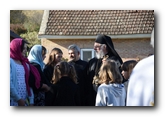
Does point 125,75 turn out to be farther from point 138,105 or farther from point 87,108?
point 138,105

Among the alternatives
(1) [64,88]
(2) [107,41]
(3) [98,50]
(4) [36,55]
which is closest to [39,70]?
(4) [36,55]

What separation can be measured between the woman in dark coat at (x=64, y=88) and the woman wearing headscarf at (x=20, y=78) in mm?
176

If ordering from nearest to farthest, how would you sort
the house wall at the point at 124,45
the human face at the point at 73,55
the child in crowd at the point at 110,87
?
→ the child in crowd at the point at 110,87
the house wall at the point at 124,45
the human face at the point at 73,55

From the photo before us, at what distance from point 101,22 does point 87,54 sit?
347 mm

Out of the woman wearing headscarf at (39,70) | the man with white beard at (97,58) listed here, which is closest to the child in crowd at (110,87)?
the man with white beard at (97,58)

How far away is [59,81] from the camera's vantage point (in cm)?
330

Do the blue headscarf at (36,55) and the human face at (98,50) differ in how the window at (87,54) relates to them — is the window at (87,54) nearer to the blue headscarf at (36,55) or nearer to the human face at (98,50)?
the human face at (98,50)

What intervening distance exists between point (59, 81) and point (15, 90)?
449mm

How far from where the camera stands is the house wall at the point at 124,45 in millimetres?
3248

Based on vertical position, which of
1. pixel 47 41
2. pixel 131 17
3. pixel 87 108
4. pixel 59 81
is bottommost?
pixel 87 108

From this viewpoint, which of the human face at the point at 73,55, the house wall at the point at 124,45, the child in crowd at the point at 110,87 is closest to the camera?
the child in crowd at the point at 110,87

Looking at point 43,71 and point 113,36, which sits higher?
point 113,36

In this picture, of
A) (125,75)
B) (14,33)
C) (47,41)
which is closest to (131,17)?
(125,75)

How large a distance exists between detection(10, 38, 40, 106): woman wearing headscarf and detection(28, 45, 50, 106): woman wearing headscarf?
36mm
